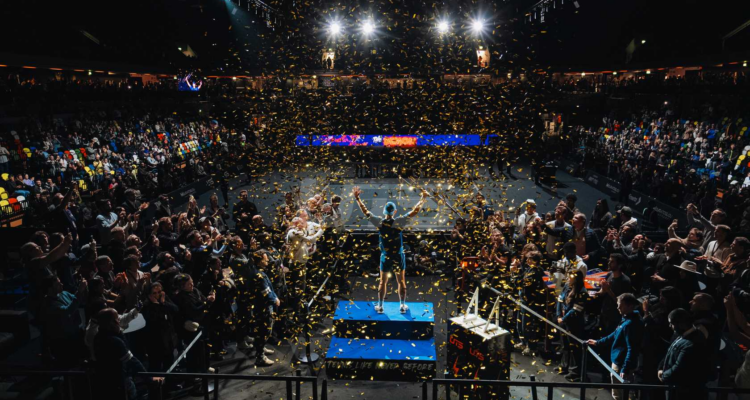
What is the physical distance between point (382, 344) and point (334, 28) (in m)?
29.4

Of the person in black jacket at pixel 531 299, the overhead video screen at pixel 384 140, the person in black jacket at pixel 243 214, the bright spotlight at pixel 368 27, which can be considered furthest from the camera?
the bright spotlight at pixel 368 27

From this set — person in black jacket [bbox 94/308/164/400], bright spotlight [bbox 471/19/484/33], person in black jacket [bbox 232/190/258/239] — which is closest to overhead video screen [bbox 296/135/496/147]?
bright spotlight [bbox 471/19/484/33]

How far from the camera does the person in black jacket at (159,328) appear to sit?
5375mm

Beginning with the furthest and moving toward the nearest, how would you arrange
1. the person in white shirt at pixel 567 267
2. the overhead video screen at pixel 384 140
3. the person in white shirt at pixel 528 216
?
the overhead video screen at pixel 384 140 < the person in white shirt at pixel 528 216 < the person in white shirt at pixel 567 267

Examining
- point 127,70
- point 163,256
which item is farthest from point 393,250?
point 127,70

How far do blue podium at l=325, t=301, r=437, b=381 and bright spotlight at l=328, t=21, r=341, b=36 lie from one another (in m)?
27.6

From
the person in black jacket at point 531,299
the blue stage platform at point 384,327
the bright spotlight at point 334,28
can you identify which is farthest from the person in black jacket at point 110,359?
the bright spotlight at point 334,28

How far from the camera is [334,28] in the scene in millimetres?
32375

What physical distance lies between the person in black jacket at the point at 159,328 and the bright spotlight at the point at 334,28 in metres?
28.8

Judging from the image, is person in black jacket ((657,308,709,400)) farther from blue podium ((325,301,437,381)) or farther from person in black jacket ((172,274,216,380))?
person in black jacket ((172,274,216,380))

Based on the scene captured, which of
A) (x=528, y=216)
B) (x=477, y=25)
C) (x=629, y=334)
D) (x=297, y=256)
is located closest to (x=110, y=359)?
(x=297, y=256)

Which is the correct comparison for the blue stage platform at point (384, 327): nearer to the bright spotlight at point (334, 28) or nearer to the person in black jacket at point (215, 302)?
the person in black jacket at point (215, 302)

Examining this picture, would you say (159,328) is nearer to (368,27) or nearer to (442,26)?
(442,26)

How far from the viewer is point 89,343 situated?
16.8 ft
